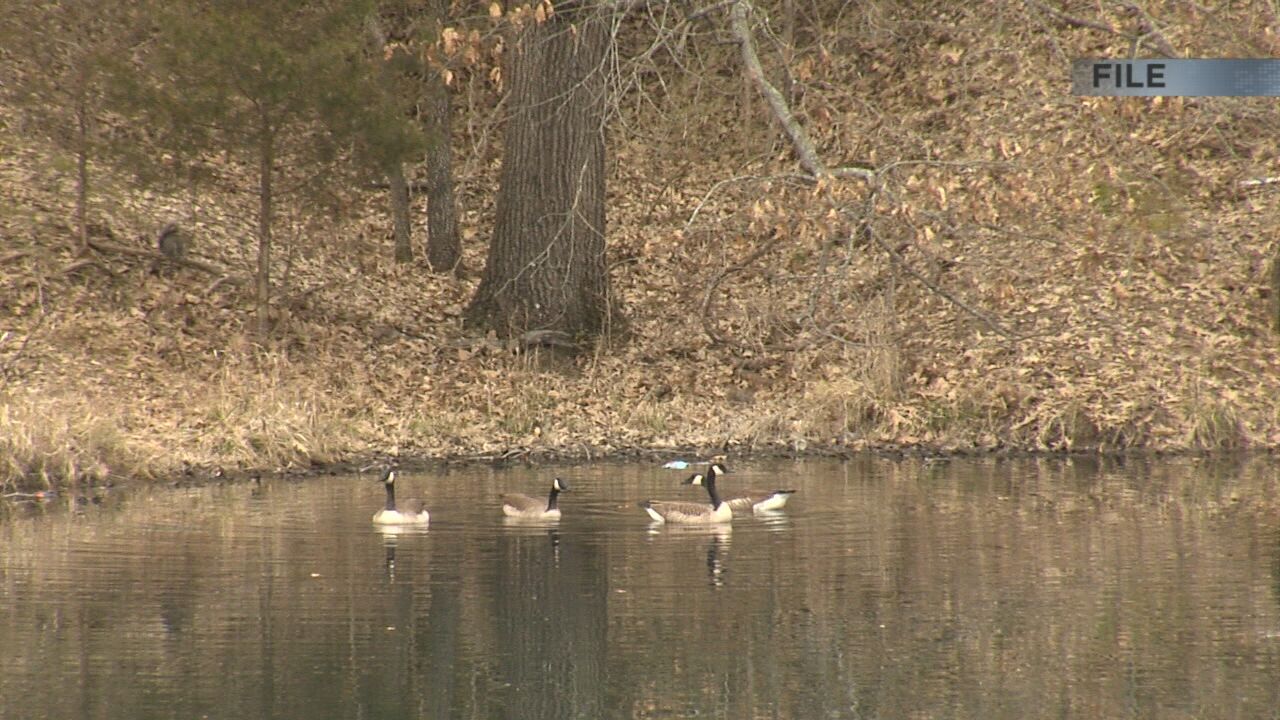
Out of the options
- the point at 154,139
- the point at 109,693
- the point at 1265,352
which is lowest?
the point at 109,693

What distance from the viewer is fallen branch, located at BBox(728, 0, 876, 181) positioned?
69.8 ft

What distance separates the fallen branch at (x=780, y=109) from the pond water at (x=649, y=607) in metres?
3.91

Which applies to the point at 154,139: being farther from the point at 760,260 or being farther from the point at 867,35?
the point at 867,35

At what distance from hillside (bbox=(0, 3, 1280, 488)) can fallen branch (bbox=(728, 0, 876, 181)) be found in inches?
11.3

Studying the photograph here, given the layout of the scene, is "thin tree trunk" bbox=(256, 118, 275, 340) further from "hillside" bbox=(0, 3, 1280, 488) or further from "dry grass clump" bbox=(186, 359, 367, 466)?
"dry grass clump" bbox=(186, 359, 367, 466)

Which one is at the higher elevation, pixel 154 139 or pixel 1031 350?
pixel 154 139

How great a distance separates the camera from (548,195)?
27.4 metres

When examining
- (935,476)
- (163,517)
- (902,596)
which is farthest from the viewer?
(935,476)

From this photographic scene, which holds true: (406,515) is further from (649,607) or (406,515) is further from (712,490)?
(649,607)

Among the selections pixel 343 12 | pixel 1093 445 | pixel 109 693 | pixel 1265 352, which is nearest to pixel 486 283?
pixel 343 12

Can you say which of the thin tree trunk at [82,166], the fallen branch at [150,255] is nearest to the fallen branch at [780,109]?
the thin tree trunk at [82,166]

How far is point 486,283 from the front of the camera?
28.0 metres

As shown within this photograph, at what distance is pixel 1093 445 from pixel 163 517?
40.2ft

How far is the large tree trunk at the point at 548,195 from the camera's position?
1076 inches
